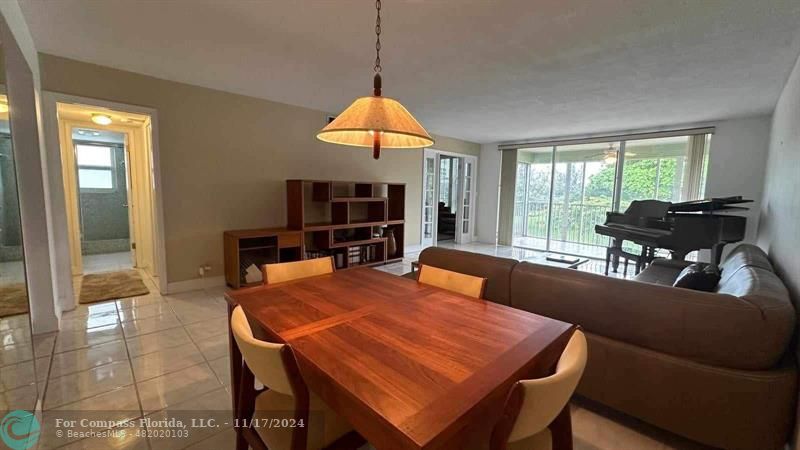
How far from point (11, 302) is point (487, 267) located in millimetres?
2481

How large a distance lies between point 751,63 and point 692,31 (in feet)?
3.48

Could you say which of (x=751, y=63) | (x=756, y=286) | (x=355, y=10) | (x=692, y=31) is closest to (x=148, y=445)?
(x=355, y=10)

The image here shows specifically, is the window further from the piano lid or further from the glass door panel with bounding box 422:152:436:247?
the piano lid

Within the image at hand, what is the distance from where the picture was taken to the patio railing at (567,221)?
250 inches

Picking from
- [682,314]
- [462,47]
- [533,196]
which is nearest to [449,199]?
[533,196]

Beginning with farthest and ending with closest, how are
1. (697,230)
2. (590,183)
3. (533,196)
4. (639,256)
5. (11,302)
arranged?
(533,196)
(590,183)
(639,256)
(697,230)
(11,302)

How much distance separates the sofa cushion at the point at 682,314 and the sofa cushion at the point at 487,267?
0.20 meters

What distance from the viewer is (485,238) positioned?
297 inches

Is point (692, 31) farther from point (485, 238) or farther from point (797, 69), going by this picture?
point (485, 238)

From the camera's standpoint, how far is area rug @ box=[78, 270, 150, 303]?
11.4ft

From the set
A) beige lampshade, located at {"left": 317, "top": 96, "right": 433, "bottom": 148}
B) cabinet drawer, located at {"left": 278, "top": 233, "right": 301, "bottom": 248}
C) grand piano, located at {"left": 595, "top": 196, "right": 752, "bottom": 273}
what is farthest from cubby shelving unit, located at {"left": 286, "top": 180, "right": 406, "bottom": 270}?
grand piano, located at {"left": 595, "top": 196, "right": 752, "bottom": 273}

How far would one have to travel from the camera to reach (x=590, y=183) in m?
6.24

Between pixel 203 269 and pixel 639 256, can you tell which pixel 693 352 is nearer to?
pixel 639 256

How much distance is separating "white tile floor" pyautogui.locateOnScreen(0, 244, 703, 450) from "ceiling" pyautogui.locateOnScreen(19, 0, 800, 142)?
2.09 metres
